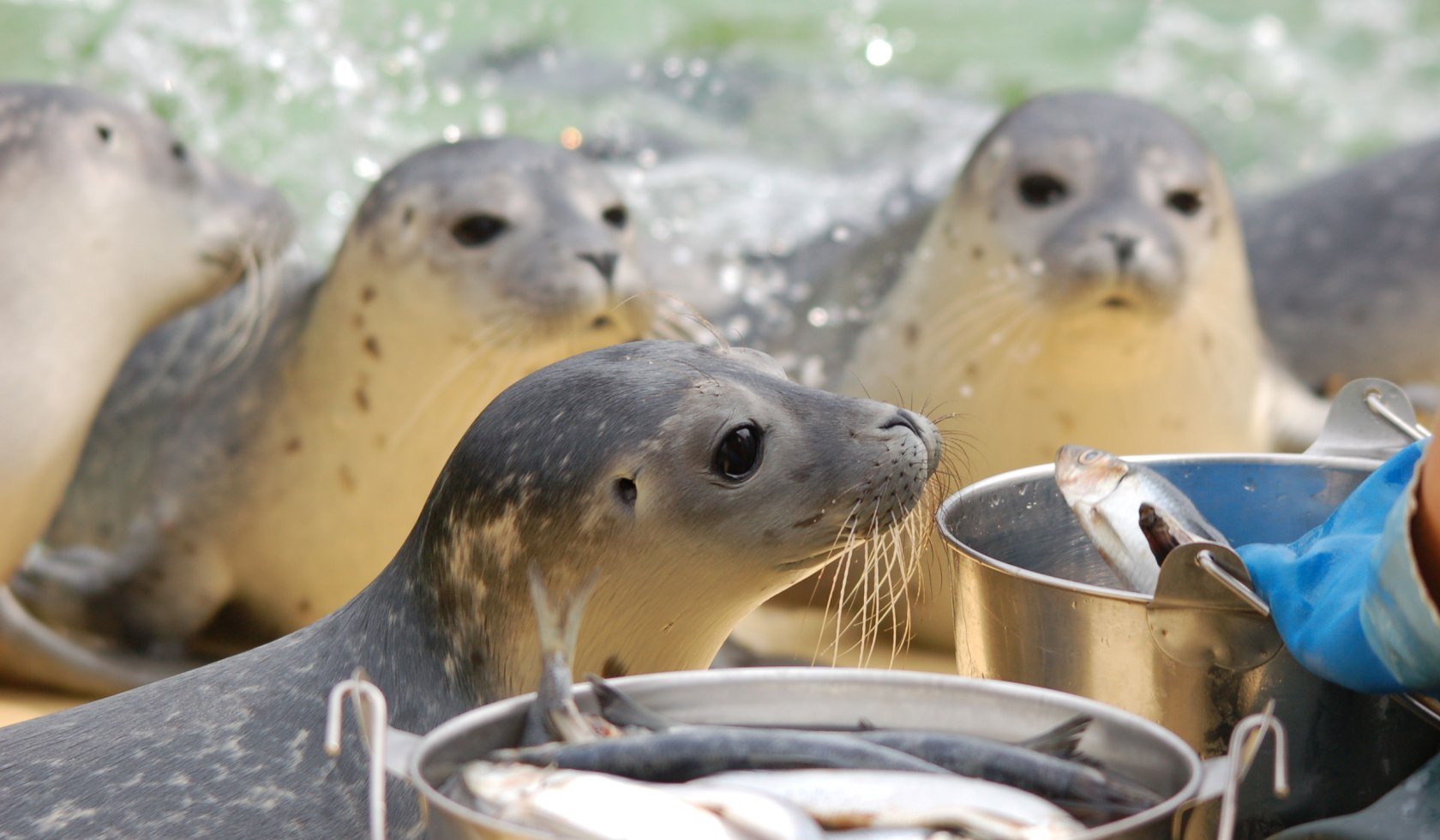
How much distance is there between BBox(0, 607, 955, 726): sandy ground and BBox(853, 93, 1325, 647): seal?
0.12m

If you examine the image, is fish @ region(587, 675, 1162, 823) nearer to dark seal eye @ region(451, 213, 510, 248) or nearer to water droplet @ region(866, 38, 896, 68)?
dark seal eye @ region(451, 213, 510, 248)

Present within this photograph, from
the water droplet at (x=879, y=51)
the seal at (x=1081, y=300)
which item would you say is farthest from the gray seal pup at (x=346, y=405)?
the water droplet at (x=879, y=51)

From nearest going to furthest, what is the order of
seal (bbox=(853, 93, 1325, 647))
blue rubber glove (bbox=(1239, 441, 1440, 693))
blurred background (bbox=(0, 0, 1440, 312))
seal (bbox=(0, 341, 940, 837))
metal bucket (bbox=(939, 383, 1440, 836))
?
blue rubber glove (bbox=(1239, 441, 1440, 693)), metal bucket (bbox=(939, 383, 1440, 836)), seal (bbox=(0, 341, 940, 837)), seal (bbox=(853, 93, 1325, 647)), blurred background (bbox=(0, 0, 1440, 312))

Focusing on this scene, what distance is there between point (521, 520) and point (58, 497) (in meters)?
2.03

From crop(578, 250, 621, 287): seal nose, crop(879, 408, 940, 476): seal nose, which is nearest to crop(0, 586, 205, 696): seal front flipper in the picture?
crop(578, 250, 621, 287): seal nose

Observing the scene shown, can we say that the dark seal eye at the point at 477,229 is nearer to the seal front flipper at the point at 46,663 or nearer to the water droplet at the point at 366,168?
the seal front flipper at the point at 46,663

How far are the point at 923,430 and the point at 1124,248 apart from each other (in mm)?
1696

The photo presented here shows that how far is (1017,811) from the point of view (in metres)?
1.30

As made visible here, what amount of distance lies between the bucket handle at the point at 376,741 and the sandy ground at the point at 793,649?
2.33 m

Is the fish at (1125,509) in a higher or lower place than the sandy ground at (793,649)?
higher

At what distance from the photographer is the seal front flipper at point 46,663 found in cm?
366

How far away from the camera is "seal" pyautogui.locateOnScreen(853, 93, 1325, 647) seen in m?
3.77

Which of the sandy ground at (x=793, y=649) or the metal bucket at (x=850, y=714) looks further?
the sandy ground at (x=793, y=649)

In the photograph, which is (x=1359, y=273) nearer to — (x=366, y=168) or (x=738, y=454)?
(x=366, y=168)
